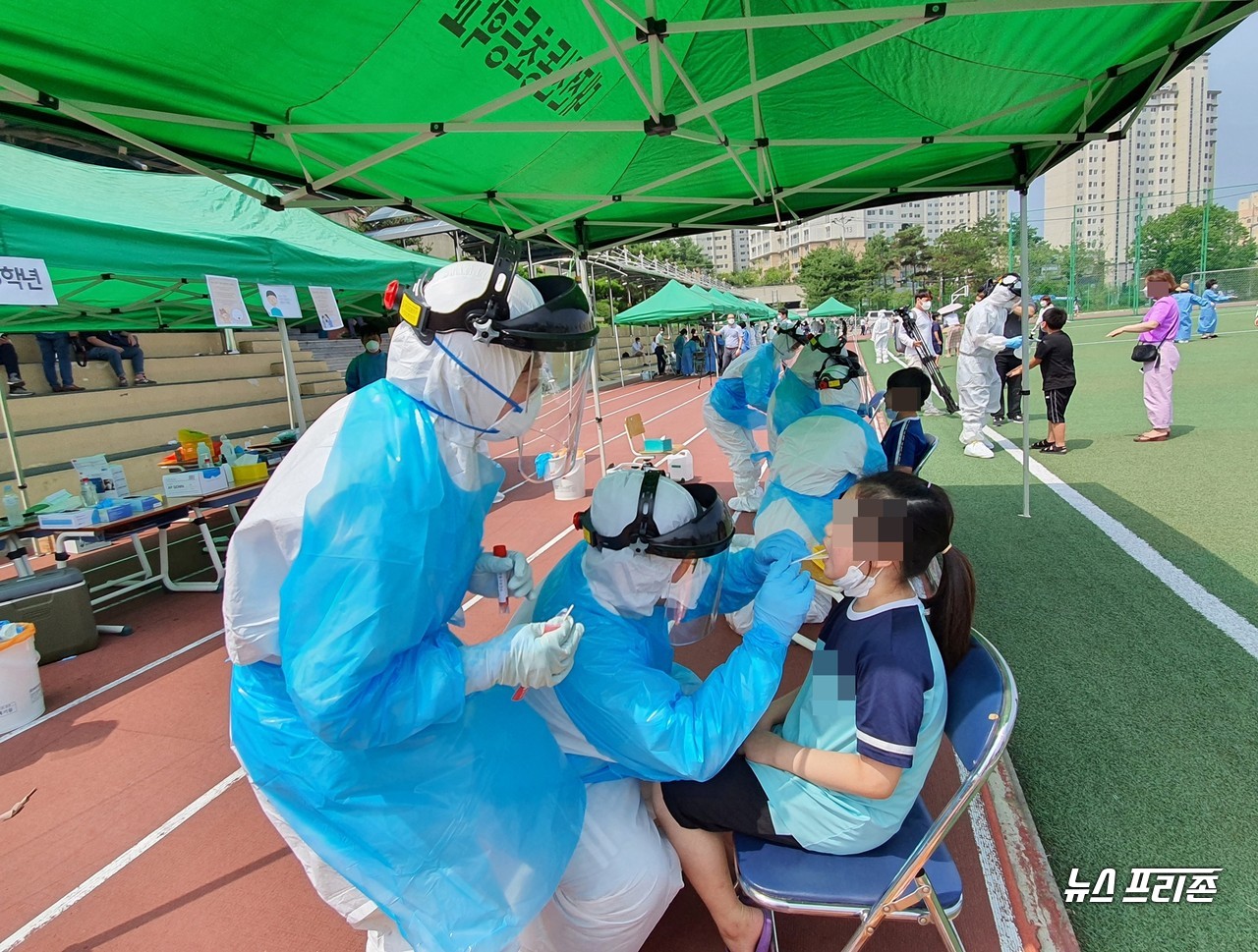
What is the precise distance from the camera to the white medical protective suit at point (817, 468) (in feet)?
11.0

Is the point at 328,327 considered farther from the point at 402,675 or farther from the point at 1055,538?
the point at 1055,538

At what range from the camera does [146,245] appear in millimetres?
4145

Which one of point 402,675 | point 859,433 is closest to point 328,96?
point 402,675

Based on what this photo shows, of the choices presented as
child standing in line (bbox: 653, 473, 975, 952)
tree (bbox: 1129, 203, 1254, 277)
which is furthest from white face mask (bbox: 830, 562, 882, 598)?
tree (bbox: 1129, 203, 1254, 277)

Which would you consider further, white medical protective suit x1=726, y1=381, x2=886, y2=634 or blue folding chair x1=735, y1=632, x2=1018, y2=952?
white medical protective suit x1=726, y1=381, x2=886, y2=634

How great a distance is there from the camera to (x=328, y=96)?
8.33 feet

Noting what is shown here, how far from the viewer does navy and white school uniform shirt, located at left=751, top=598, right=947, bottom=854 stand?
153cm

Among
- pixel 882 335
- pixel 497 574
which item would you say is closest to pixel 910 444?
pixel 497 574

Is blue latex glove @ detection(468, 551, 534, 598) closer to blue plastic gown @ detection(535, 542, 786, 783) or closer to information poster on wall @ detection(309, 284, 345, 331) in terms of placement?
blue plastic gown @ detection(535, 542, 786, 783)

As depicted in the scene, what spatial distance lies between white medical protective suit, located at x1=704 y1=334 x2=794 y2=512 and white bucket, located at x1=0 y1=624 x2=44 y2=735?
512 cm

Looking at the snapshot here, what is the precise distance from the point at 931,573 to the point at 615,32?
237 centimetres

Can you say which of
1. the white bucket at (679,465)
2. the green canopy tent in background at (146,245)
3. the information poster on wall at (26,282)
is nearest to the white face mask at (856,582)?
the green canopy tent in background at (146,245)

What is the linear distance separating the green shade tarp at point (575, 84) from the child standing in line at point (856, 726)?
1677 millimetres

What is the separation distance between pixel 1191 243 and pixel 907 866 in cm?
7132
